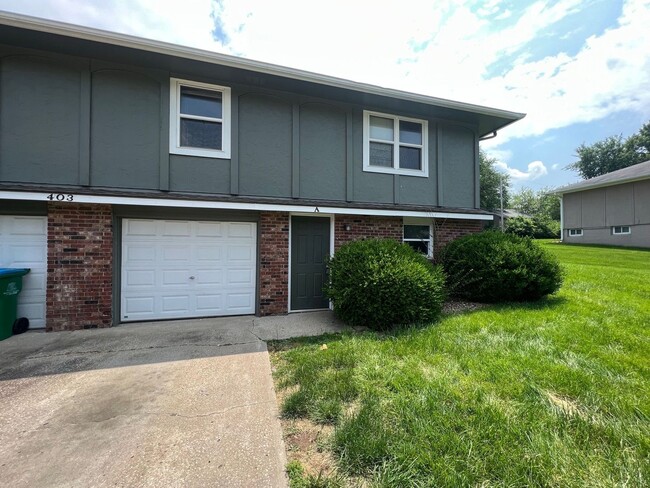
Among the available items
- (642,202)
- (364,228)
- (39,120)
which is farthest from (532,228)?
(39,120)

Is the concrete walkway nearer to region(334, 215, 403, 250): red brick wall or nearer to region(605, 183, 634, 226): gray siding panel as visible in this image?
region(334, 215, 403, 250): red brick wall

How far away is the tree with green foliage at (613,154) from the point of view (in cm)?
3766

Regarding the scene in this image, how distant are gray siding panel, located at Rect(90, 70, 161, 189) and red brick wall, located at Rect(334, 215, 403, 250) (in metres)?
4.16

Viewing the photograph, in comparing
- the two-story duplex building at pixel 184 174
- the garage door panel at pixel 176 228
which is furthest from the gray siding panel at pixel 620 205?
the garage door panel at pixel 176 228

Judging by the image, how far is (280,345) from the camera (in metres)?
5.06

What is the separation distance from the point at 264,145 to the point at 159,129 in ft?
7.14

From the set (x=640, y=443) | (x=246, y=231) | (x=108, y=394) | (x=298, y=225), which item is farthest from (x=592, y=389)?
(x=246, y=231)

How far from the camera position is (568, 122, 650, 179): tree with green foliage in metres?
37.7

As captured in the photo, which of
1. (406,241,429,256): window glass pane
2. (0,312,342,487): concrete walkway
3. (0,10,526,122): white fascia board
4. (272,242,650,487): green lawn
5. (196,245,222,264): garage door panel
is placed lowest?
(0,312,342,487): concrete walkway

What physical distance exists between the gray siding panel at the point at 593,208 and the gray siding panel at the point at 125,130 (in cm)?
2442

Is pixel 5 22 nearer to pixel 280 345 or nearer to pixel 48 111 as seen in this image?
pixel 48 111

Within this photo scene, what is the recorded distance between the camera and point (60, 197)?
5434 mm

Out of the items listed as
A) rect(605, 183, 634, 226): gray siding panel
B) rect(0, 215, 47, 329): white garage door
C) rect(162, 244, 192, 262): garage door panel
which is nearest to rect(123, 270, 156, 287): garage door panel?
rect(162, 244, 192, 262): garage door panel

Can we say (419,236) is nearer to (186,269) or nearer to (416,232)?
(416,232)
